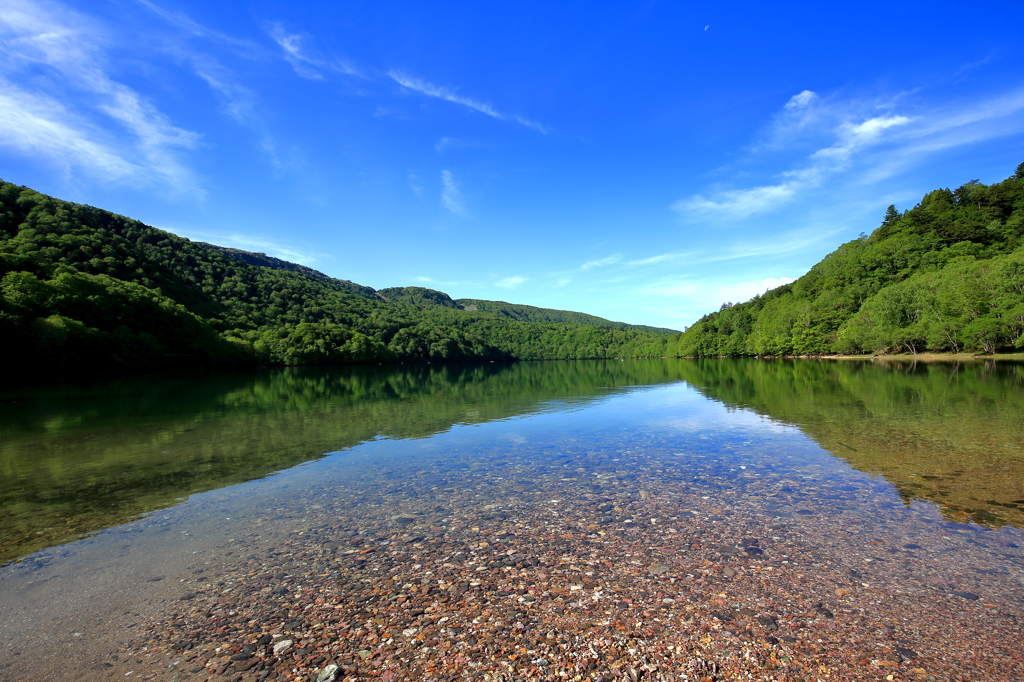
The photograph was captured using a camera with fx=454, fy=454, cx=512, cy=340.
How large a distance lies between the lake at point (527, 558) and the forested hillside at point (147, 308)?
70.9 m

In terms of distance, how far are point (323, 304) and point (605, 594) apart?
194 meters

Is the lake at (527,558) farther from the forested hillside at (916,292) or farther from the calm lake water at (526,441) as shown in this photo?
the forested hillside at (916,292)

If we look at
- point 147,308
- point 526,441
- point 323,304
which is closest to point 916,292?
point 526,441

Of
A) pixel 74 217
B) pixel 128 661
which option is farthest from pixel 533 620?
pixel 74 217

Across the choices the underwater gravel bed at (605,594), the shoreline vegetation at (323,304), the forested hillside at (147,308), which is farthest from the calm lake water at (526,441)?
the forested hillside at (147,308)

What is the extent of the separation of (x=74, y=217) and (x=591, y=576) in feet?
533

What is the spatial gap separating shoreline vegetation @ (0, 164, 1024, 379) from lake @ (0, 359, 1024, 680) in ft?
222

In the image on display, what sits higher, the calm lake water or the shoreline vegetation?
the shoreline vegetation

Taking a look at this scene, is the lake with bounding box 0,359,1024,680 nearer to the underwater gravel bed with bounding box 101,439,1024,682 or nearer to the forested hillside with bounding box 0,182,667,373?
the underwater gravel bed with bounding box 101,439,1024,682

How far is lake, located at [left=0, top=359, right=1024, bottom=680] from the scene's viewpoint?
5.06 meters

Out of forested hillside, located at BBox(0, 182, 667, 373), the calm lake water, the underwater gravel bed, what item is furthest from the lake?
forested hillside, located at BBox(0, 182, 667, 373)

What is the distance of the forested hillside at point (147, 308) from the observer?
218ft

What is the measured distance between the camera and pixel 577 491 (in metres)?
11.4

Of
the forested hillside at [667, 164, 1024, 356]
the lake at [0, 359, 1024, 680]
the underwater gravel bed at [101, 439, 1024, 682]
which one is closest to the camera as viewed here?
the underwater gravel bed at [101, 439, 1024, 682]
